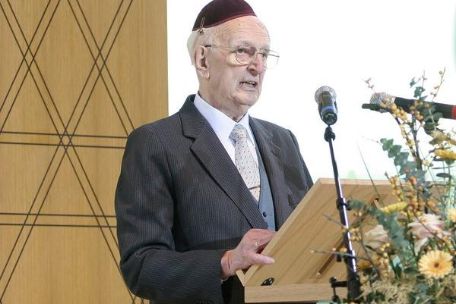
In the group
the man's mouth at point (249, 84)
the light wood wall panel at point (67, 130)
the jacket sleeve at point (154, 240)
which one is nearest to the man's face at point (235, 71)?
the man's mouth at point (249, 84)

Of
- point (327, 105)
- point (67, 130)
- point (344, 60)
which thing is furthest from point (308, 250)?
point (67, 130)

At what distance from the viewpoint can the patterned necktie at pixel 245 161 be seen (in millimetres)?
3113

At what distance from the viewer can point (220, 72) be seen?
3207mm

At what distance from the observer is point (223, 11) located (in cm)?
328

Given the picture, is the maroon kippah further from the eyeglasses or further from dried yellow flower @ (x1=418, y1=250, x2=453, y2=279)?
dried yellow flower @ (x1=418, y1=250, x2=453, y2=279)

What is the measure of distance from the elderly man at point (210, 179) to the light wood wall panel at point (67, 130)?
6.58ft

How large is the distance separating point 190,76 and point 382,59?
869 millimetres

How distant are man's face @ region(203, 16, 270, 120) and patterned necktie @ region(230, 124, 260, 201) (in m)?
0.06

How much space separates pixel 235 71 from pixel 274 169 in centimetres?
32

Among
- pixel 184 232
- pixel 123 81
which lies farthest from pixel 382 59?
pixel 184 232

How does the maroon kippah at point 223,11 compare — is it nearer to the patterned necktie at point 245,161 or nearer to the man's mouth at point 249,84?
the man's mouth at point 249,84

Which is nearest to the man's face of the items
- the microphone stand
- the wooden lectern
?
the wooden lectern

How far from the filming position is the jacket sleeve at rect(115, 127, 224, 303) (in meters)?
2.86

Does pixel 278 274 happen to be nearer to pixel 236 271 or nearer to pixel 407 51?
pixel 236 271
